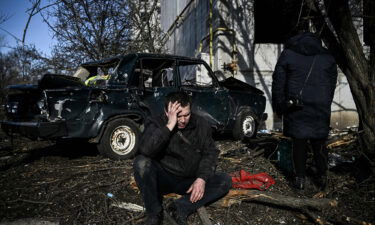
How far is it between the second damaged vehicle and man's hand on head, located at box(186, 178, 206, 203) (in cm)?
239

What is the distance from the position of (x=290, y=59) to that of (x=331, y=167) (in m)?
1.95

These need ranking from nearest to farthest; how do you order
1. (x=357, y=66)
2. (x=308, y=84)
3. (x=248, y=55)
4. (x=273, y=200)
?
(x=273, y=200) < (x=308, y=84) < (x=357, y=66) < (x=248, y=55)

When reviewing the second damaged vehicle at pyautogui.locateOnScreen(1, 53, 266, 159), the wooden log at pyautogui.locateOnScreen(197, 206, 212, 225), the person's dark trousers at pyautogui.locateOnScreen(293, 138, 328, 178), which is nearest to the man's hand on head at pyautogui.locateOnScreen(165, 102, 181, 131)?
the wooden log at pyautogui.locateOnScreen(197, 206, 212, 225)

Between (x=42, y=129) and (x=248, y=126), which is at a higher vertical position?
(x=42, y=129)

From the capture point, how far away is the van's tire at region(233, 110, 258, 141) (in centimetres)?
636

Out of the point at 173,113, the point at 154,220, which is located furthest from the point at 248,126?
the point at 154,220

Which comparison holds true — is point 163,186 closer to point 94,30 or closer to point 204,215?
point 204,215

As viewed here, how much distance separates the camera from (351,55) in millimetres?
3760

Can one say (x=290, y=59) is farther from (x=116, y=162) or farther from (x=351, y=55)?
(x=116, y=162)

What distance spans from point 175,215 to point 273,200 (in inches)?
42.0

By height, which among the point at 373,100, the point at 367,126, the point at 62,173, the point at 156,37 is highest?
the point at 156,37

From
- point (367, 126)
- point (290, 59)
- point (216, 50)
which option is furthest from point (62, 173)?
point (216, 50)

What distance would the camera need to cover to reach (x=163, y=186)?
8.98 ft

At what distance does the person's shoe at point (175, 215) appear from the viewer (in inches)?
99.2
